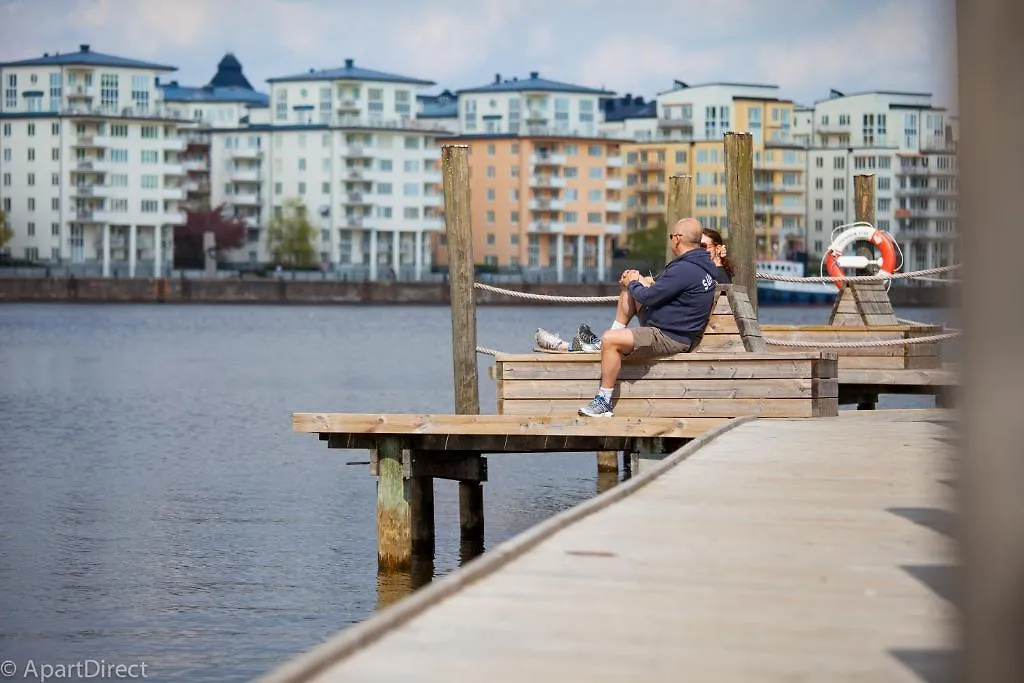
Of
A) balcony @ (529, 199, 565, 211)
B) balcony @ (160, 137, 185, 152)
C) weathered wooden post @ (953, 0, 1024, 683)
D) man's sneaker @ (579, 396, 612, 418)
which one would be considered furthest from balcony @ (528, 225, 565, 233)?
weathered wooden post @ (953, 0, 1024, 683)

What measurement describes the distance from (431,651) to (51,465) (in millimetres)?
25079

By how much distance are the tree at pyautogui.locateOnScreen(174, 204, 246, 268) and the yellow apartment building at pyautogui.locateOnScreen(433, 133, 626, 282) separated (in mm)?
19647

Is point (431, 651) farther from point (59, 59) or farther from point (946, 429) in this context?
point (59, 59)

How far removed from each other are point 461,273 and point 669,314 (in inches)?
87.7

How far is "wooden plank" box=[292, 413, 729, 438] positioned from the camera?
42.2ft

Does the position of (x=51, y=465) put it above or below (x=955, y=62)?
below

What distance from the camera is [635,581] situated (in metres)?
6.11

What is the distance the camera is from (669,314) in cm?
1328

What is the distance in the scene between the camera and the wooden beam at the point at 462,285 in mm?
14859

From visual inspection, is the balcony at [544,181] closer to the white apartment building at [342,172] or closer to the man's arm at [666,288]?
the white apartment building at [342,172]

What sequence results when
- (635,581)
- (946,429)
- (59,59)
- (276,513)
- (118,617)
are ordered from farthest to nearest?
(59,59) → (276,513) → (118,617) → (635,581) → (946,429)

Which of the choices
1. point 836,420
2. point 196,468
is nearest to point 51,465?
point 196,468

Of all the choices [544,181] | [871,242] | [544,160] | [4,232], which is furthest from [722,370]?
[544,181]

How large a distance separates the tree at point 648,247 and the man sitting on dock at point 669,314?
5902 inches
